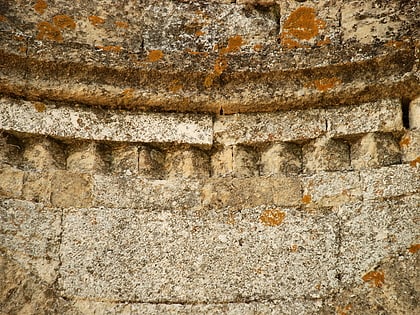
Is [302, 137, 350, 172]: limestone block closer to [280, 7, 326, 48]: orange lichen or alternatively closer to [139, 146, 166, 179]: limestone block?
[280, 7, 326, 48]: orange lichen

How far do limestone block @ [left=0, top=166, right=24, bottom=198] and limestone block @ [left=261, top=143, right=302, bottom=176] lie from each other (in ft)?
2.92

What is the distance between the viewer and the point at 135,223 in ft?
9.84

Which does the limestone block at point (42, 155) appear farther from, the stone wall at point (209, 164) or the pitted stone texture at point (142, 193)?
the pitted stone texture at point (142, 193)

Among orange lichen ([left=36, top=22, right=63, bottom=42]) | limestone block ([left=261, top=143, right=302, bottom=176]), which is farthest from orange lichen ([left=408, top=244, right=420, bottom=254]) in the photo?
orange lichen ([left=36, top=22, right=63, bottom=42])

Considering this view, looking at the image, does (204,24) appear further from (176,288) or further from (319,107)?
(176,288)

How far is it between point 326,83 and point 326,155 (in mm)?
271

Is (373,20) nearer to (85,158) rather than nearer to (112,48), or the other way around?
(112,48)

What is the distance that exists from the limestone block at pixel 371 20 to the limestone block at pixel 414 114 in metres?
0.26

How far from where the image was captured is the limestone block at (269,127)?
3100 mm

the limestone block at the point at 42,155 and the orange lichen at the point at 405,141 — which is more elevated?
the orange lichen at the point at 405,141

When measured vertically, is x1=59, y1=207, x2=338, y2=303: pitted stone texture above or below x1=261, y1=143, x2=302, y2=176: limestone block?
below

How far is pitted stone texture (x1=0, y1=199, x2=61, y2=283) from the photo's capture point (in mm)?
2893

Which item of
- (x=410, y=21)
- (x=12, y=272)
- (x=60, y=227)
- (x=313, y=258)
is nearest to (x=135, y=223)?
(x=60, y=227)

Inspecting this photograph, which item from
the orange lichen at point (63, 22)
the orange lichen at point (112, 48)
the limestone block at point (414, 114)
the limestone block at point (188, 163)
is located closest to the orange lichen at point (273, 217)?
the limestone block at point (188, 163)
